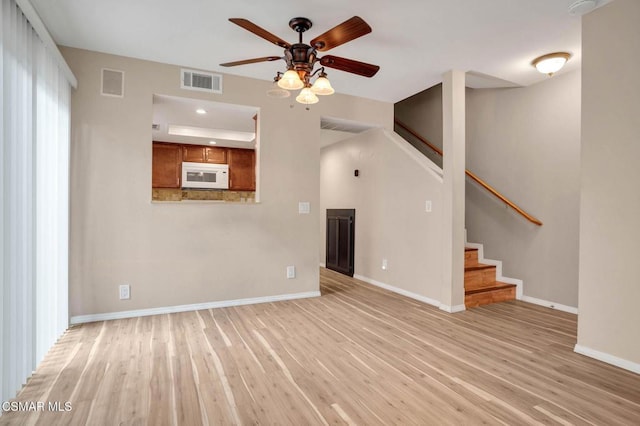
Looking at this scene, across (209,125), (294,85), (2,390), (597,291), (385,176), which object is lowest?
(2,390)

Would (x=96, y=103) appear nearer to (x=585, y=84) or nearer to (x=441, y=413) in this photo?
(x=441, y=413)

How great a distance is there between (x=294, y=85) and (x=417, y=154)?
2.47 m

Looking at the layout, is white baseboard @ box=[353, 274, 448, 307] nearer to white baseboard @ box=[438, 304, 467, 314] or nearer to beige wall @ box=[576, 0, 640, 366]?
white baseboard @ box=[438, 304, 467, 314]

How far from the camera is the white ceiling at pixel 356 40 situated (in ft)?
8.25

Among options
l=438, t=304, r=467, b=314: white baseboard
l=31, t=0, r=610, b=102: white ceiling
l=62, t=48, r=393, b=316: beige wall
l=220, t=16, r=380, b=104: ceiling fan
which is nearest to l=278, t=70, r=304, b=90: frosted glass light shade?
l=220, t=16, r=380, b=104: ceiling fan

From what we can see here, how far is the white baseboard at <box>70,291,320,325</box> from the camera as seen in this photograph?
10.7 ft

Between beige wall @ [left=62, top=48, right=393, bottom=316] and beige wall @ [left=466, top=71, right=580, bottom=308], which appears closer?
beige wall @ [left=62, top=48, right=393, bottom=316]

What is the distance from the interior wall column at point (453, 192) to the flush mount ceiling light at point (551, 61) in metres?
0.72

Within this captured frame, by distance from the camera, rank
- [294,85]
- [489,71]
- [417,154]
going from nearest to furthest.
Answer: [294,85] → [489,71] → [417,154]

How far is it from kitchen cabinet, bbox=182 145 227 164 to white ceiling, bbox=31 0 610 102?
3.13 metres

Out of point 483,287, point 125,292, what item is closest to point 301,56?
point 125,292

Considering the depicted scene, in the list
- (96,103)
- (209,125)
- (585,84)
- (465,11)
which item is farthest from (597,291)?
(209,125)

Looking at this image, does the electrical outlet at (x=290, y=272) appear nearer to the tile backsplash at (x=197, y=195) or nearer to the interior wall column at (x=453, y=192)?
the interior wall column at (x=453, y=192)

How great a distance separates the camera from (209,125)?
537 centimetres
